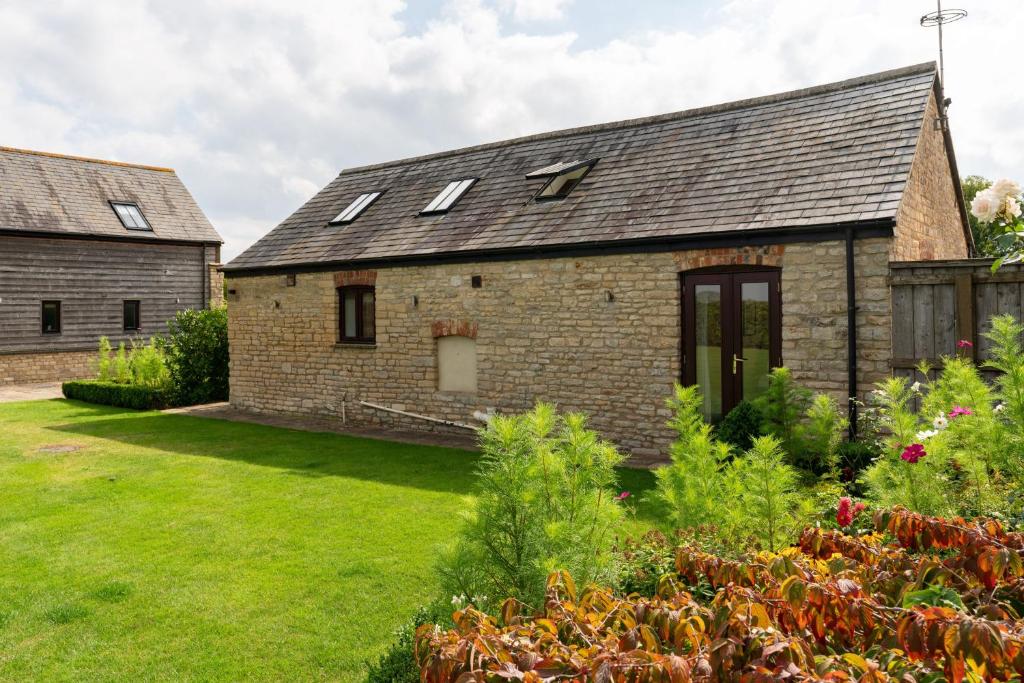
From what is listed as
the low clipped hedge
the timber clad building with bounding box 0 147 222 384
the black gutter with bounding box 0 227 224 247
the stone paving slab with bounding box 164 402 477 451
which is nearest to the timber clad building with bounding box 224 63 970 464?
the stone paving slab with bounding box 164 402 477 451

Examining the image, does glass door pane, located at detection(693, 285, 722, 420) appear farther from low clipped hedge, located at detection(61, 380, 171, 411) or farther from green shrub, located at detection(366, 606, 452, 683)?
low clipped hedge, located at detection(61, 380, 171, 411)

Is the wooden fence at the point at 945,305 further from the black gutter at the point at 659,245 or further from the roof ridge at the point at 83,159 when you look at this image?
the roof ridge at the point at 83,159

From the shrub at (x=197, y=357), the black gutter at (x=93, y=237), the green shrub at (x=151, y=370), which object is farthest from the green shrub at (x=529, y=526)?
the black gutter at (x=93, y=237)

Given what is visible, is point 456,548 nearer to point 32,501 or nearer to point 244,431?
point 32,501

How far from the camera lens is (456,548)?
12.4ft

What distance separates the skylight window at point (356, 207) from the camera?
52.7ft

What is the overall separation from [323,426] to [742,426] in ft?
28.0

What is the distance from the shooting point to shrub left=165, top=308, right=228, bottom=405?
59.6 feet

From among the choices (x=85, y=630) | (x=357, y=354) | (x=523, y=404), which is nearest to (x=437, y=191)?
(x=357, y=354)

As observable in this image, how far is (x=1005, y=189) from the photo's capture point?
19.1 ft

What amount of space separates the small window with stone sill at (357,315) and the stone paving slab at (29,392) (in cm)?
1037

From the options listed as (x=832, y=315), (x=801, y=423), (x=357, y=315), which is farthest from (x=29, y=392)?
(x=832, y=315)

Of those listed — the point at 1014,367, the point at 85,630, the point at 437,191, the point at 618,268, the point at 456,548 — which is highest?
the point at 437,191

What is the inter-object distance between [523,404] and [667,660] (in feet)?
32.8
